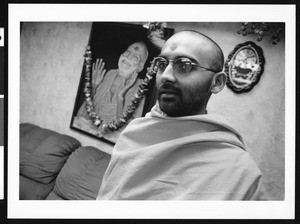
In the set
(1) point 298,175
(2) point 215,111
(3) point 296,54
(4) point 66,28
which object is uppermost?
(4) point 66,28

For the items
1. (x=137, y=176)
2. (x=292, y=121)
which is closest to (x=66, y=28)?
(x=137, y=176)

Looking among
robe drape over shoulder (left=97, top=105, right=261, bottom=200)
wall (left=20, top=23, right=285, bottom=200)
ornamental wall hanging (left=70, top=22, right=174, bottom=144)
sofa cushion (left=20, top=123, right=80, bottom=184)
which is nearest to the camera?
robe drape over shoulder (left=97, top=105, right=261, bottom=200)

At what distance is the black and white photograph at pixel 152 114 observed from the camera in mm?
1035

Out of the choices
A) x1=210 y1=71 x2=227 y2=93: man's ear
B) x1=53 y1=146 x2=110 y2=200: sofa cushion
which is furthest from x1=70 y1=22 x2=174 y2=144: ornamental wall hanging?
x1=210 y1=71 x2=227 y2=93: man's ear

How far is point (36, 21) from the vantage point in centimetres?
127

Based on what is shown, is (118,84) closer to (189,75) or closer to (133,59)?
(133,59)

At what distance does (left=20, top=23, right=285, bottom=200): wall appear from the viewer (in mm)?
1119

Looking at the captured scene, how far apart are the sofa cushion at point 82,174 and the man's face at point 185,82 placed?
1.47ft

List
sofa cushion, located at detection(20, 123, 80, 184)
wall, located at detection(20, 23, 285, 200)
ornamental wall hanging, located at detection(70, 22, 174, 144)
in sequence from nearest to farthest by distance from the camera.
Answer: wall, located at detection(20, 23, 285, 200) < ornamental wall hanging, located at detection(70, 22, 174, 144) < sofa cushion, located at detection(20, 123, 80, 184)

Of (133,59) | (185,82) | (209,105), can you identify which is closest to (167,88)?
(185,82)

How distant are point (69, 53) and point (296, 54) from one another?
1062mm

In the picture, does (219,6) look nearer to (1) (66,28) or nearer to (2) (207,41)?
(2) (207,41)

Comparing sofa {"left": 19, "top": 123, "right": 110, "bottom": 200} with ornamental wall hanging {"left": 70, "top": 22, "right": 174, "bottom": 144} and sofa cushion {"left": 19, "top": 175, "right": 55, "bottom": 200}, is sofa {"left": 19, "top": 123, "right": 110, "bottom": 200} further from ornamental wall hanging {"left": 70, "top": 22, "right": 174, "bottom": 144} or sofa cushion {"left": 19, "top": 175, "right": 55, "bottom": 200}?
ornamental wall hanging {"left": 70, "top": 22, "right": 174, "bottom": 144}

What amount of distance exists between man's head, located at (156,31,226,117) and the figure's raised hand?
1.16 feet
